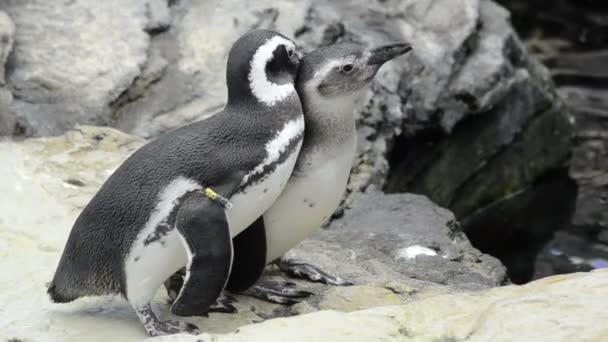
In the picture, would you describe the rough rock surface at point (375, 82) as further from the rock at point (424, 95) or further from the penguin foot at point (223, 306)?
the penguin foot at point (223, 306)

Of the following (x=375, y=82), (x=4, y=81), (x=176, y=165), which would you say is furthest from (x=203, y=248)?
(x=375, y=82)

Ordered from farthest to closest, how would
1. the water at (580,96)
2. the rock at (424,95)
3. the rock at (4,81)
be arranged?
the water at (580,96), the rock at (424,95), the rock at (4,81)

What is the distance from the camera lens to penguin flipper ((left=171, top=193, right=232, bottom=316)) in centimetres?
292

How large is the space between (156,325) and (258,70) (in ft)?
2.56

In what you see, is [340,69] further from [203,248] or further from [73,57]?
[73,57]

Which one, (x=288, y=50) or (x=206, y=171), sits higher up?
(x=288, y=50)

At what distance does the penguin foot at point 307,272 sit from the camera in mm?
3648

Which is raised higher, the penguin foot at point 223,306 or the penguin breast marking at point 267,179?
the penguin breast marking at point 267,179

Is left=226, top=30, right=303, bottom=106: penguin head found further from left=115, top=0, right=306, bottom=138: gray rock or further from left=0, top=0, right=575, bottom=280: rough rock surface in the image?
left=115, top=0, right=306, bottom=138: gray rock

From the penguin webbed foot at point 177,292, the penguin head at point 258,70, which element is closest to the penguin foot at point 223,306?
the penguin webbed foot at point 177,292

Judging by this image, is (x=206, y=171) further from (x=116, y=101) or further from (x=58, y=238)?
(x=116, y=101)

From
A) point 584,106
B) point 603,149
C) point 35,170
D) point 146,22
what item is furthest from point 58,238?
point 584,106

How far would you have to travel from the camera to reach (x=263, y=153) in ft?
10.0

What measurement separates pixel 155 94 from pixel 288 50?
1934 mm
